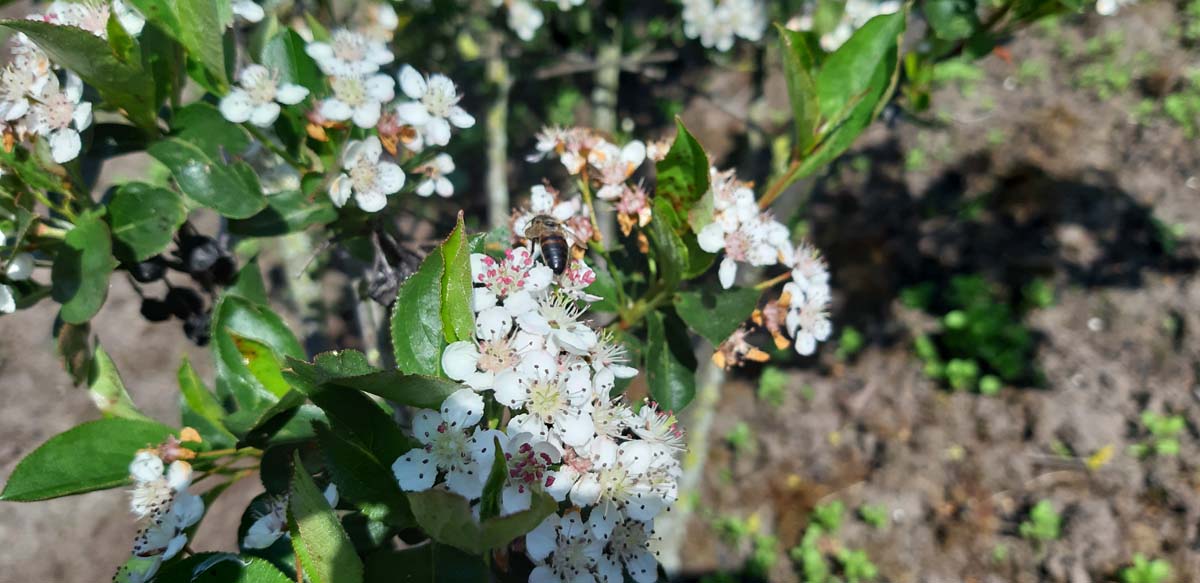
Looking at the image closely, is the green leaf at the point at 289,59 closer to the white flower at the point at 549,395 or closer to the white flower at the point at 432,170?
the white flower at the point at 432,170

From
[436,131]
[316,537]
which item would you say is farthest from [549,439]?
[436,131]

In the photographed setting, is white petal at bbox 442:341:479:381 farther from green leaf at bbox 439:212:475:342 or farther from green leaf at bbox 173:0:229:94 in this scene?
green leaf at bbox 173:0:229:94

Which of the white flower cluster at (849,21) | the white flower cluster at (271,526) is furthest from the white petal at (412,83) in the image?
the white flower cluster at (849,21)

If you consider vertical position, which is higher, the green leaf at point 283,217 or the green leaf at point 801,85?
the green leaf at point 801,85

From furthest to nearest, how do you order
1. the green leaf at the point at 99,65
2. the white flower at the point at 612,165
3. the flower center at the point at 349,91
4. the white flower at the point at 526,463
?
the white flower at the point at 612,165 → the flower center at the point at 349,91 → the green leaf at the point at 99,65 → the white flower at the point at 526,463

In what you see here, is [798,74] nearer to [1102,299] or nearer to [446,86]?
[446,86]

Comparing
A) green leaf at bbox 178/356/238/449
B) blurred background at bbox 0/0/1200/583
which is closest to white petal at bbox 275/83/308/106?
green leaf at bbox 178/356/238/449
